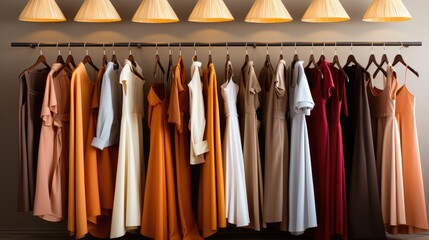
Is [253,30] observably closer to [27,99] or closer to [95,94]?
[95,94]

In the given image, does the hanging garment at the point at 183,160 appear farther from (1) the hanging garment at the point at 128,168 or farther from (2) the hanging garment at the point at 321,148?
(2) the hanging garment at the point at 321,148

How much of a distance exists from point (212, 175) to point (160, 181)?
379 mm

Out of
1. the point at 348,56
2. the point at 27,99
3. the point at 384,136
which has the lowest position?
the point at 384,136

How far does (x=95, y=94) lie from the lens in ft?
15.1

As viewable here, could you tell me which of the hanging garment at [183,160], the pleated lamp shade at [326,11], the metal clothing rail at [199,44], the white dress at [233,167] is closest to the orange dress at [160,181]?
the hanging garment at [183,160]

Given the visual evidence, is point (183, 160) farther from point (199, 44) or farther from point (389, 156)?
point (389, 156)

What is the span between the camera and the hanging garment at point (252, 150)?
4605 millimetres

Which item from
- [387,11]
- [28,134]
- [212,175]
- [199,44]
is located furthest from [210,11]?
[28,134]

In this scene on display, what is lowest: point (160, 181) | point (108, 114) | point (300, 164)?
point (160, 181)

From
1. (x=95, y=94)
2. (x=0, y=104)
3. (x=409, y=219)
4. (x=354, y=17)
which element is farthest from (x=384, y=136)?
(x=0, y=104)

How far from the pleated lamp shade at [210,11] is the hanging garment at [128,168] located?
2.04ft

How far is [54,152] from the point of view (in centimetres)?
457

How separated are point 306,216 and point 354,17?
1701mm

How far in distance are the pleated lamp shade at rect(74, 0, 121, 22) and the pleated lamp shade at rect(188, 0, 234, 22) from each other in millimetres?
621
